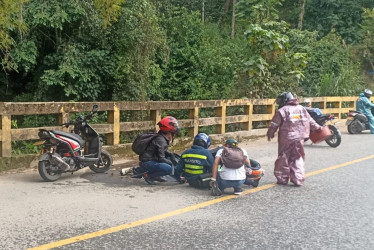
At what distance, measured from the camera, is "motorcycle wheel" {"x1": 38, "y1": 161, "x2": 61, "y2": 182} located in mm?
7984

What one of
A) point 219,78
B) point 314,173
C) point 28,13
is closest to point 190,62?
point 219,78

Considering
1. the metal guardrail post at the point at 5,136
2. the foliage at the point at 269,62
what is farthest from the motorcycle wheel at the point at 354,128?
the metal guardrail post at the point at 5,136

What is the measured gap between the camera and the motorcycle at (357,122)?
656 inches

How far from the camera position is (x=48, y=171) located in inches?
318

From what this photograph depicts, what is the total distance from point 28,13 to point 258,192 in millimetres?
10795

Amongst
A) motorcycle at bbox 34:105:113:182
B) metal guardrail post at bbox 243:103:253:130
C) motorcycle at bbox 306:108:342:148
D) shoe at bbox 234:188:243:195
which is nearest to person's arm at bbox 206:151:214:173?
shoe at bbox 234:188:243:195

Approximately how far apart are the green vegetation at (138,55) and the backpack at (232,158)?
19.0ft

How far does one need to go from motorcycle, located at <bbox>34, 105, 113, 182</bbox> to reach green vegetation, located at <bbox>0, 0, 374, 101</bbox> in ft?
10.8

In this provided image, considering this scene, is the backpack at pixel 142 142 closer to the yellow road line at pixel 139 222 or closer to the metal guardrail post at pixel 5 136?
the yellow road line at pixel 139 222

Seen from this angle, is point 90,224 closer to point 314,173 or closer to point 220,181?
point 220,181

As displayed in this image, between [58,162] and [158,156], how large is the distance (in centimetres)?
168

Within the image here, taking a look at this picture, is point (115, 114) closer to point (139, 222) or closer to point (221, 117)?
point (221, 117)

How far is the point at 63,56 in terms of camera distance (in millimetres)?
16500

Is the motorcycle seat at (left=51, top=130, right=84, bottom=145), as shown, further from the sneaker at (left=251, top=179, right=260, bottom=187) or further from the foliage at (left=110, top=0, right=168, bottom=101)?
the foliage at (left=110, top=0, right=168, bottom=101)
